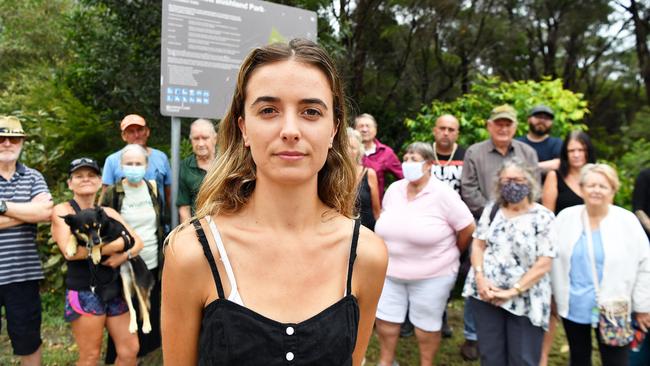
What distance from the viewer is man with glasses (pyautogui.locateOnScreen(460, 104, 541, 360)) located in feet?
15.8

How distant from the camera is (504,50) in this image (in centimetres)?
1554

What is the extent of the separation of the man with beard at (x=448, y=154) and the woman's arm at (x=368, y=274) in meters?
3.43

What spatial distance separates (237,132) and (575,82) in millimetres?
19229

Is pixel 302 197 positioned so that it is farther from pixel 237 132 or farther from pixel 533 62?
pixel 533 62

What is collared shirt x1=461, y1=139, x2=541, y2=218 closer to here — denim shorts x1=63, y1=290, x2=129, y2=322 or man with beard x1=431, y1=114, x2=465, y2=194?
man with beard x1=431, y1=114, x2=465, y2=194

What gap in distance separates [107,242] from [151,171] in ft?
3.77

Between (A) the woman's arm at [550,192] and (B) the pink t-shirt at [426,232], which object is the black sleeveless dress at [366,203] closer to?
(B) the pink t-shirt at [426,232]

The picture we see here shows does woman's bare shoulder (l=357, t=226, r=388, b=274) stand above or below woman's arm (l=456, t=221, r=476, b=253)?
above

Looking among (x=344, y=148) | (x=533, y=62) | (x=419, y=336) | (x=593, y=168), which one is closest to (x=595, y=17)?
(x=533, y=62)

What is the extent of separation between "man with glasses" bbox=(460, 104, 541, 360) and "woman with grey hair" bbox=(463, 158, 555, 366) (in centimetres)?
97

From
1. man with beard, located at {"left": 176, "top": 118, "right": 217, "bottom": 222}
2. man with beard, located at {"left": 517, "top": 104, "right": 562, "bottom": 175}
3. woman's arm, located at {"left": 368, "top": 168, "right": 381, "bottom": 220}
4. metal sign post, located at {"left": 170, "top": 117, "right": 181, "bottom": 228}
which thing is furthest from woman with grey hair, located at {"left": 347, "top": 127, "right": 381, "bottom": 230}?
man with beard, located at {"left": 517, "top": 104, "right": 562, "bottom": 175}

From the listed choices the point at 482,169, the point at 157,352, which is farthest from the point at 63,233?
the point at 482,169

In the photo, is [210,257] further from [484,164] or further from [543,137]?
[543,137]

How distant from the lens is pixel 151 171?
4543 mm
